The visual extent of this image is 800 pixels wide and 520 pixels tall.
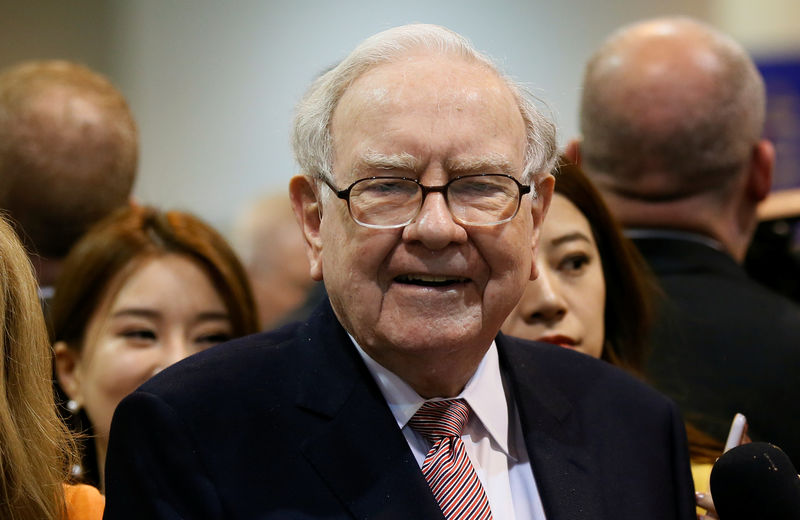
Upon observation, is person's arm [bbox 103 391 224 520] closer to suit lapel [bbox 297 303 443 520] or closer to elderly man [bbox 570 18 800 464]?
suit lapel [bbox 297 303 443 520]

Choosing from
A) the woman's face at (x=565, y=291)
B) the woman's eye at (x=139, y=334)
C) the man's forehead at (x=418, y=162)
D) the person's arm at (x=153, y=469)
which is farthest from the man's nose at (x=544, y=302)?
the person's arm at (x=153, y=469)

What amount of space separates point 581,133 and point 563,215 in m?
0.80

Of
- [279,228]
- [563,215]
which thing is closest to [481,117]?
[563,215]

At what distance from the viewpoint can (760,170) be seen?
11.4 feet

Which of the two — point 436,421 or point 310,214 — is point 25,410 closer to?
point 310,214

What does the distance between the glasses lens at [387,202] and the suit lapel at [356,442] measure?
27 cm

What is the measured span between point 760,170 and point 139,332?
2028 millimetres

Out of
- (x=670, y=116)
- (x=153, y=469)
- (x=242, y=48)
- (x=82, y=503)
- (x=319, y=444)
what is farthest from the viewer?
(x=242, y=48)

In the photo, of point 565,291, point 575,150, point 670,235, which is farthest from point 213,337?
point 670,235

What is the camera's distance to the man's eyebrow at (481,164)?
1.87 meters

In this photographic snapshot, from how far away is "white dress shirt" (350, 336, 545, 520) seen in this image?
198 centimetres

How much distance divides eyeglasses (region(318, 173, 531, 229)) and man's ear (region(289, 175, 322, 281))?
0.14 m

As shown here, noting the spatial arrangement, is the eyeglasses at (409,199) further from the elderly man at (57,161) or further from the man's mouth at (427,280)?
the elderly man at (57,161)

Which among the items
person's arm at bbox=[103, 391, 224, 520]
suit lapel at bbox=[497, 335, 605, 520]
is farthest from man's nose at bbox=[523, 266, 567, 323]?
person's arm at bbox=[103, 391, 224, 520]
